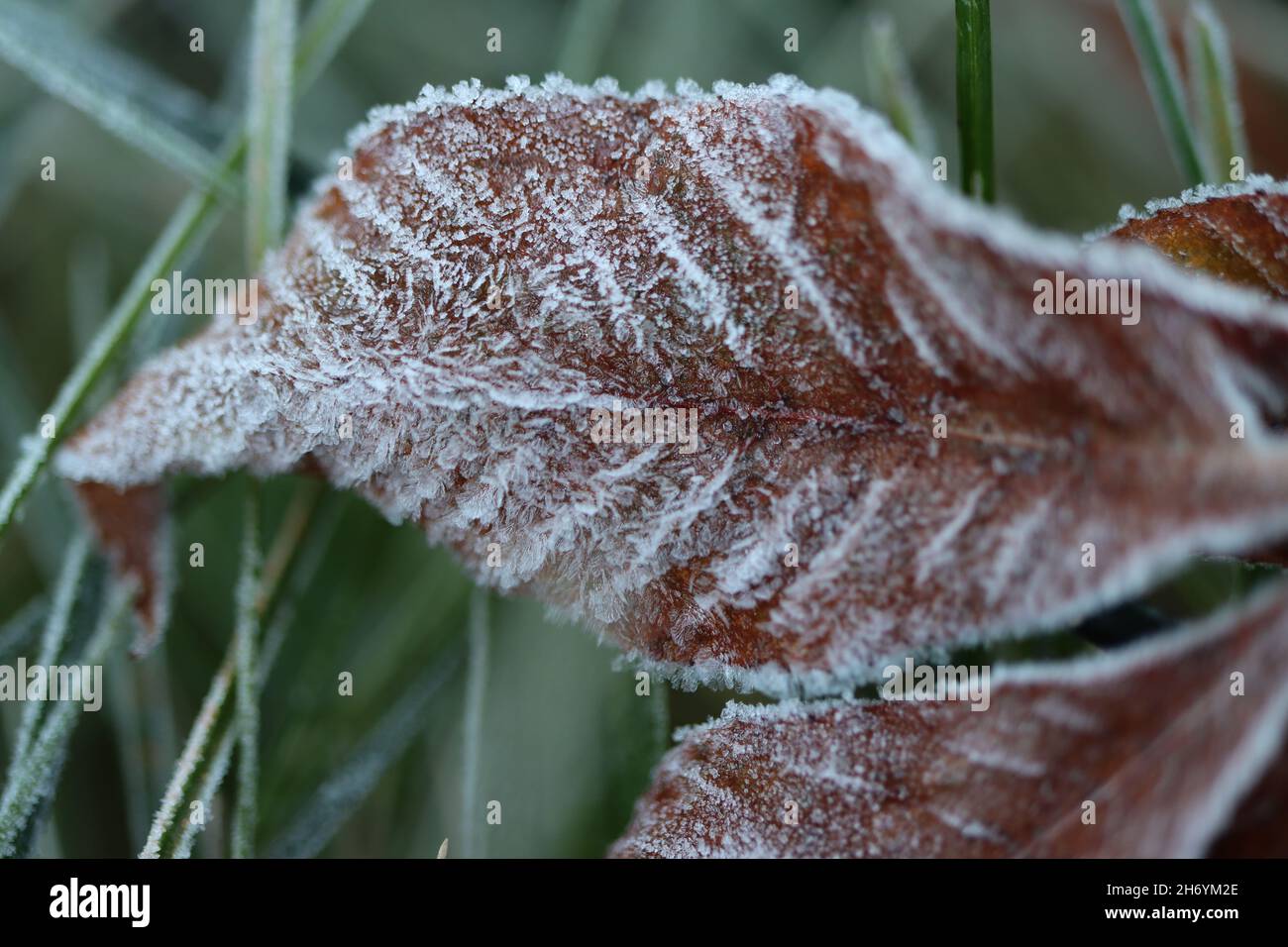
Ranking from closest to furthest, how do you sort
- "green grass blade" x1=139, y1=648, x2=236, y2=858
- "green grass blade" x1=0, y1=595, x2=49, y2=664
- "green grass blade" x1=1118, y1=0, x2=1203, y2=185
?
"green grass blade" x1=139, y1=648, x2=236, y2=858 < "green grass blade" x1=1118, y1=0, x2=1203, y2=185 < "green grass blade" x1=0, y1=595, x2=49, y2=664

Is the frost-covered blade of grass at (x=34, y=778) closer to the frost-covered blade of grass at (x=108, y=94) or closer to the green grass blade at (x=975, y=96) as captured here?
the frost-covered blade of grass at (x=108, y=94)

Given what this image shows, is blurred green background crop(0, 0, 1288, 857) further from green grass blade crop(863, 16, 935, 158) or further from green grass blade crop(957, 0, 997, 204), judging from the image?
green grass blade crop(957, 0, 997, 204)

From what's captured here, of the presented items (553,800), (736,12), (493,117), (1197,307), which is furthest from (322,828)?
(736,12)

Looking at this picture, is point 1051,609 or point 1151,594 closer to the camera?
point 1051,609

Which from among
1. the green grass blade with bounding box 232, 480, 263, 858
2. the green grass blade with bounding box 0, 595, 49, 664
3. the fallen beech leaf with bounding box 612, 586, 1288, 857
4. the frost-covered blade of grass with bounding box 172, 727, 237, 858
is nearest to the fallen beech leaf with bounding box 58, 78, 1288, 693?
the fallen beech leaf with bounding box 612, 586, 1288, 857

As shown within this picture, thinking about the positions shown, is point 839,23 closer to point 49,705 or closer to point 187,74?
point 187,74

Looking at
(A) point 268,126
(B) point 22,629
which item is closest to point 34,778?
(B) point 22,629

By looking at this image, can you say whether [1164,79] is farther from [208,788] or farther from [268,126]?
[208,788]
